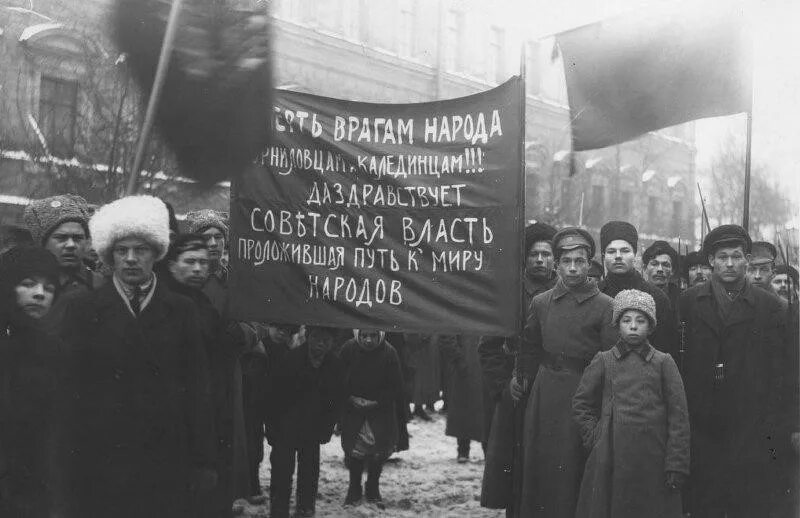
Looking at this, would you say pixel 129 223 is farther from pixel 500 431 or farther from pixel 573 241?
pixel 500 431

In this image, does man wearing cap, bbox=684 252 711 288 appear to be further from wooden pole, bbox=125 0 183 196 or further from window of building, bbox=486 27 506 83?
window of building, bbox=486 27 506 83

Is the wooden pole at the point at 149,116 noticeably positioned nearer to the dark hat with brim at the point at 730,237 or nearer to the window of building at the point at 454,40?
the dark hat with brim at the point at 730,237

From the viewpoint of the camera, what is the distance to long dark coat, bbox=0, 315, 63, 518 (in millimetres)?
3592

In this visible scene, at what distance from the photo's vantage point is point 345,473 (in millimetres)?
7742

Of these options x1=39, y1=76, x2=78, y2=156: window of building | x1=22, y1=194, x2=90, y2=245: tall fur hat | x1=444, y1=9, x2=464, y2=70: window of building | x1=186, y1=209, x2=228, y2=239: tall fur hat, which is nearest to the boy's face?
x1=186, y1=209, x2=228, y2=239: tall fur hat

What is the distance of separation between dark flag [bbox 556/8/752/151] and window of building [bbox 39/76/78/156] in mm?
8306

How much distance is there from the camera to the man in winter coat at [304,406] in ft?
19.6

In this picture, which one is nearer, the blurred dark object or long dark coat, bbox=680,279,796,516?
long dark coat, bbox=680,279,796,516

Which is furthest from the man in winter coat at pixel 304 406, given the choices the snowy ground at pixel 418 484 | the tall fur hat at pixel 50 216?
the tall fur hat at pixel 50 216

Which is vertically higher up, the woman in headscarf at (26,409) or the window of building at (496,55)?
the window of building at (496,55)

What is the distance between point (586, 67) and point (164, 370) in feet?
11.2

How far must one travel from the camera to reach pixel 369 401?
21.7ft

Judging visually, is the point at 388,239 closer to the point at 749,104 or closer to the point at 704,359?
the point at 704,359

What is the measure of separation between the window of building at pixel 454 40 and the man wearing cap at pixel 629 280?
17722mm
